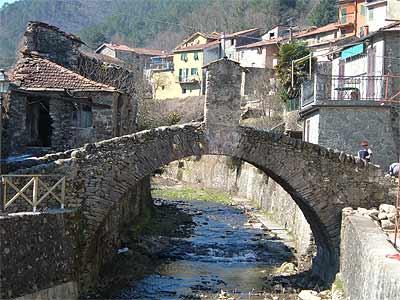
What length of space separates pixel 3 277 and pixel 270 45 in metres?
60.0

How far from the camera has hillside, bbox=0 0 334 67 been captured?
3649 inches

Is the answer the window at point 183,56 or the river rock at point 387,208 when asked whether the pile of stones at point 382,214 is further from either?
the window at point 183,56

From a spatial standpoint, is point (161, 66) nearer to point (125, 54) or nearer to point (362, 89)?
point (125, 54)

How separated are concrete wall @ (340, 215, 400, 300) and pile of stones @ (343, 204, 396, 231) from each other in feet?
1.20

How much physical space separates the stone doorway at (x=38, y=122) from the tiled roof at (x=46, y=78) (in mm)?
740

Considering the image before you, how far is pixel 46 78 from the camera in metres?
24.8

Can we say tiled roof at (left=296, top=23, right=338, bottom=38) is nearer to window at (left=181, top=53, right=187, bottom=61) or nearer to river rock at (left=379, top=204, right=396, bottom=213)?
window at (left=181, top=53, right=187, bottom=61)

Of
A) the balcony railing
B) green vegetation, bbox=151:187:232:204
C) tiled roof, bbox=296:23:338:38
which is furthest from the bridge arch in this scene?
the balcony railing

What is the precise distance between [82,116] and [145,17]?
338ft

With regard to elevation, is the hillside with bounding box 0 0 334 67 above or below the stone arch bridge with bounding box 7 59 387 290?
above

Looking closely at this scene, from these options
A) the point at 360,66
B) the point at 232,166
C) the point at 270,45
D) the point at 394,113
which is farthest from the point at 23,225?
the point at 270,45

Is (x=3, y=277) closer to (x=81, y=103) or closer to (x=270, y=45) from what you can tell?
(x=81, y=103)

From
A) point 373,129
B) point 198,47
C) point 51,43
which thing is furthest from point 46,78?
point 198,47

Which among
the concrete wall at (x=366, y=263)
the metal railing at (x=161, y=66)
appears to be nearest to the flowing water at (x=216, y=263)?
the concrete wall at (x=366, y=263)
